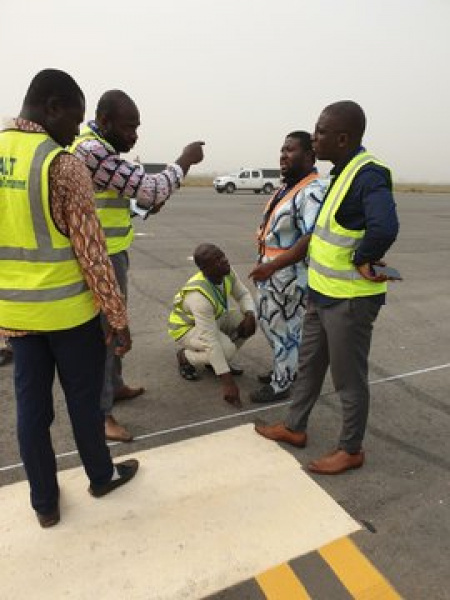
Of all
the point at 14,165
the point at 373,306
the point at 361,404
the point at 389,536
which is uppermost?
the point at 14,165

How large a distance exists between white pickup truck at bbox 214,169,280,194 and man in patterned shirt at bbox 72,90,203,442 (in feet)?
98.5

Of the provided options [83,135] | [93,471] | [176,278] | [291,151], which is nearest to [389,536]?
[93,471]

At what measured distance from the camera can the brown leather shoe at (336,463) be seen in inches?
115

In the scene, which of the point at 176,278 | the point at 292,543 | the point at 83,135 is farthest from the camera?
the point at 176,278

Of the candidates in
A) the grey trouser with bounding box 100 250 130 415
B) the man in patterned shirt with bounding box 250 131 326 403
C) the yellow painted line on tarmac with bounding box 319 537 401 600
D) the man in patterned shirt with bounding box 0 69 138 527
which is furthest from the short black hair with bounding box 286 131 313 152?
the yellow painted line on tarmac with bounding box 319 537 401 600

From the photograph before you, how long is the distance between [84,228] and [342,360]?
152 centimetres

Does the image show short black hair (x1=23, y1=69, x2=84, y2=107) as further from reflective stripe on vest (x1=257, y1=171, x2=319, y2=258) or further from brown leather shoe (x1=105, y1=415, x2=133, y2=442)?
brown leather shoe (x1=105, y1=415, x2=133, y2=442)

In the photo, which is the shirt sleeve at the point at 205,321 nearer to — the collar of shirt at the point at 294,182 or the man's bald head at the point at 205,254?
the man's bald head at the point at 205,254

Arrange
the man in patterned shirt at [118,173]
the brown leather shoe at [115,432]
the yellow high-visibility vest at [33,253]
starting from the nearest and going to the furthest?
1. the yellow high-visibility vest at [33,253]
2. the man in patterned shirt at [118,173]
3. the brown leather shoe at [115,432]

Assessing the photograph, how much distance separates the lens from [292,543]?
2.39 m

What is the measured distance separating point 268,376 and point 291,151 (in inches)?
69.3

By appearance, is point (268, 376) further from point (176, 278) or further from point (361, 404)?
point (176, 278)

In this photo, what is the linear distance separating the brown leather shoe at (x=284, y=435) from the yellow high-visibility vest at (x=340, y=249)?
96cm

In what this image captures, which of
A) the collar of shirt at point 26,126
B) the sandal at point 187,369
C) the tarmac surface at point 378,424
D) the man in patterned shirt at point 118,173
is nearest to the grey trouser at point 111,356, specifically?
the man in patterned shirt at point 118,173
